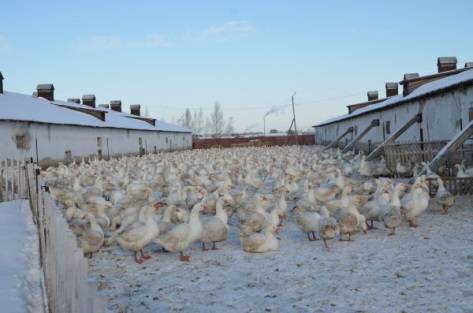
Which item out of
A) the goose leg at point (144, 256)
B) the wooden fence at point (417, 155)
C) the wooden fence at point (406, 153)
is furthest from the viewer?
the wooden fence at point (406, 153)

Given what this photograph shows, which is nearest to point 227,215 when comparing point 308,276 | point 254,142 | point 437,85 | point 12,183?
point 308,276

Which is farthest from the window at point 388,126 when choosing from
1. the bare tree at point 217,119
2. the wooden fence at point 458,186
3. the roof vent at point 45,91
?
the bare tree at point 217,119

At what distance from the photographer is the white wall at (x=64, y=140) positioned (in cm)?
2215

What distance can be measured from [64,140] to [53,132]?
4.48 feet

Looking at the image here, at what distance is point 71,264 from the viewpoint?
3.11 m

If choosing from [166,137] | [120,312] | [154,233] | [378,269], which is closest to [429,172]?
[378,269]

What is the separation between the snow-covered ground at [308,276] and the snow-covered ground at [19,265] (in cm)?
101

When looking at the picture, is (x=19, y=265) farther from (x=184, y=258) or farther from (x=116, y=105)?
(x=116, y=105)

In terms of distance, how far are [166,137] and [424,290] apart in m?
49.6

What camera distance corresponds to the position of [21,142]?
2305 cm

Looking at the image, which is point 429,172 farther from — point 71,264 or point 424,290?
point 71,264

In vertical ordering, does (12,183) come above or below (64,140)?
below

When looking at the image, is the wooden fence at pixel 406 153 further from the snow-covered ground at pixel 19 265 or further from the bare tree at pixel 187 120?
the bare tree at pixel 187 120

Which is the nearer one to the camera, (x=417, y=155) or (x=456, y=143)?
(x=456, y=143)
